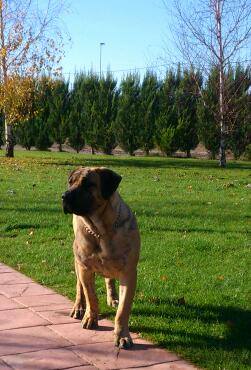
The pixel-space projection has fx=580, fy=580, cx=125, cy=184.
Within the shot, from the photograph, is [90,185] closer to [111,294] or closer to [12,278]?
Answer: [111,294]

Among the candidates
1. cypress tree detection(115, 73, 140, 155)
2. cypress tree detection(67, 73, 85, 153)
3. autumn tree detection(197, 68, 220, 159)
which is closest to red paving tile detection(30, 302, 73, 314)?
autumn tree detection(197, 68, 220, 159)

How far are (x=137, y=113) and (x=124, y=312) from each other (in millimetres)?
25711

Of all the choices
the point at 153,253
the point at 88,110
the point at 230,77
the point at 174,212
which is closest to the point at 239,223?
the point at 174,212

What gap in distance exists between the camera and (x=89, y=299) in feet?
15.9

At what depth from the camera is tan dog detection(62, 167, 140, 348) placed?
4484 mm

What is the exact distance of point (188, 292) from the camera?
5844 mm

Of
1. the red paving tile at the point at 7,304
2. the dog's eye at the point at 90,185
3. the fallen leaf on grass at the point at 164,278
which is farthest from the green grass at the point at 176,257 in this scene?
the dog's eye at the point at 90,185

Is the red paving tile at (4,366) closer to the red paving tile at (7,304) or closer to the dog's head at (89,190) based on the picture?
the dog's head at (89,190)

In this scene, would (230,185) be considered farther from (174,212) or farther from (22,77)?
(22,77)

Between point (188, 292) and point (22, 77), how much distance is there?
1952 cm

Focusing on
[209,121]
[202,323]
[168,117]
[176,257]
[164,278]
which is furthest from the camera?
[168,117]

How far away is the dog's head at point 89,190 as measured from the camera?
4426mm

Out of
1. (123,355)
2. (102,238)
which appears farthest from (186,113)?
(123,355)

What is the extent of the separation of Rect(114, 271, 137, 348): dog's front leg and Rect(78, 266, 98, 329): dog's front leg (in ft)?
1.02
